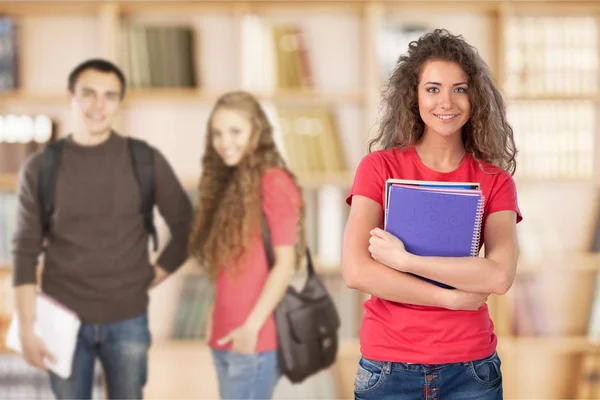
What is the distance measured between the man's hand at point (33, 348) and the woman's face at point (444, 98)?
1730mm

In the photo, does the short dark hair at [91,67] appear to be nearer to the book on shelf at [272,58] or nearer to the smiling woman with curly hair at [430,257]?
the book on shelf at [272,58]

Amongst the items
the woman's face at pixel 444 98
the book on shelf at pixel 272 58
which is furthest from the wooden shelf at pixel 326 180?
the woman's face at pixel 444 98

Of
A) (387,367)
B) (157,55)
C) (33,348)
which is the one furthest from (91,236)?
(387,367)

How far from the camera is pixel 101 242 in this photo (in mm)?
2619

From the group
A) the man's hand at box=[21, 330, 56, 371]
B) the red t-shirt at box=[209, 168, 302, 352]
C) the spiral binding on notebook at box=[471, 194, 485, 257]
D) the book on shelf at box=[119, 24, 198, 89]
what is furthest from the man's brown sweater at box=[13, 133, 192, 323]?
the spiral binding on notebook at box=[471, 194, 485, 257]

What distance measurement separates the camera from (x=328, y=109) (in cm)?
345

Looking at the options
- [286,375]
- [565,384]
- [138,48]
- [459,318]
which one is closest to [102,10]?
[138,48]

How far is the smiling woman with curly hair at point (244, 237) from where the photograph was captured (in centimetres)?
260

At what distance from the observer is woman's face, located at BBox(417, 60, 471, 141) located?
1651 mm

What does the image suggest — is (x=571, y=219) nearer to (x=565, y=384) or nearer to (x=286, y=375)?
(x=565, y=384)

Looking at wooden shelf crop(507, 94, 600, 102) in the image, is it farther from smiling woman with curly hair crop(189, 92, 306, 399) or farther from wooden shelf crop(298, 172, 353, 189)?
smiling woman with curly hair crop(189, 92, 306, 399)

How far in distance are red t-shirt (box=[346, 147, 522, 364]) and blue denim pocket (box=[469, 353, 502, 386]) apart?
2 cm

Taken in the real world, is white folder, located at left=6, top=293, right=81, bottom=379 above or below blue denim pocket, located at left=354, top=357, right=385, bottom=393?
below

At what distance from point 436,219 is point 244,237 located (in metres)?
1.17
